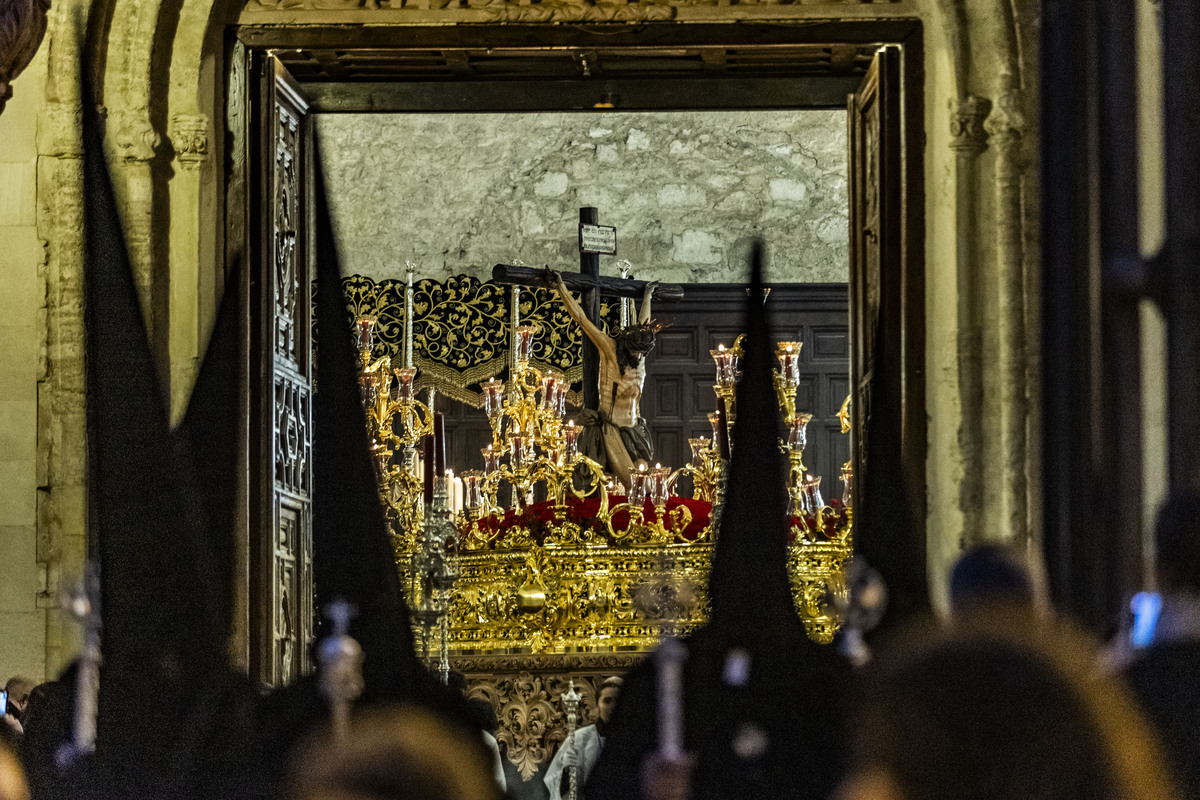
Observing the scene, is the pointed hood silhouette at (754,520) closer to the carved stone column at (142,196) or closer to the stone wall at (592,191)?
the carved stone column at (142,196)

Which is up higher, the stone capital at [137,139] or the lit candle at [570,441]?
the stone capital at [137,139]

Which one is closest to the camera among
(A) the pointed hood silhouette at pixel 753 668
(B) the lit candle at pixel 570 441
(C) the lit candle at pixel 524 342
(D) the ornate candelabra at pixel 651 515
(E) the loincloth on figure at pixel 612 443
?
(A) the pointed hood silhouette at pixel 753 668

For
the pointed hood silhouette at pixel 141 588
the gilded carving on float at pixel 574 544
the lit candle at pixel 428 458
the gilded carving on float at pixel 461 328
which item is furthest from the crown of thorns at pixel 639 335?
the pointed hood silhouette at pixel 141 588

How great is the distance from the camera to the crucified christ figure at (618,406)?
7.95 meters

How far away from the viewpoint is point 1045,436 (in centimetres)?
115

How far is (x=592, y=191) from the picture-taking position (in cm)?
1238

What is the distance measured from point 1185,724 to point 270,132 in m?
5.35

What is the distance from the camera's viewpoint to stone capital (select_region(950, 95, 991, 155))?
593cm

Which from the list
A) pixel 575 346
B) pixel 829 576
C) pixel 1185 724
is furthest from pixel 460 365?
pixel 1185 724

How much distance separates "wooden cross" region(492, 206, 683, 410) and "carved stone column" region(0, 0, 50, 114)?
6.05 m

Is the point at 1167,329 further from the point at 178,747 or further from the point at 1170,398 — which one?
the point at 178,747

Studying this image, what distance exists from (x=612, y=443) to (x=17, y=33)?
19.7 feet

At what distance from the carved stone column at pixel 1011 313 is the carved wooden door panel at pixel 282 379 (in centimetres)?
273

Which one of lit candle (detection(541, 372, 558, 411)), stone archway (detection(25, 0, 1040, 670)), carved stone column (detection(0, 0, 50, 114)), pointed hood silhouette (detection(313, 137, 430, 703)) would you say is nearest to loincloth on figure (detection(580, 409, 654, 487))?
lit candle (detection(541, 372, 558, 411))
